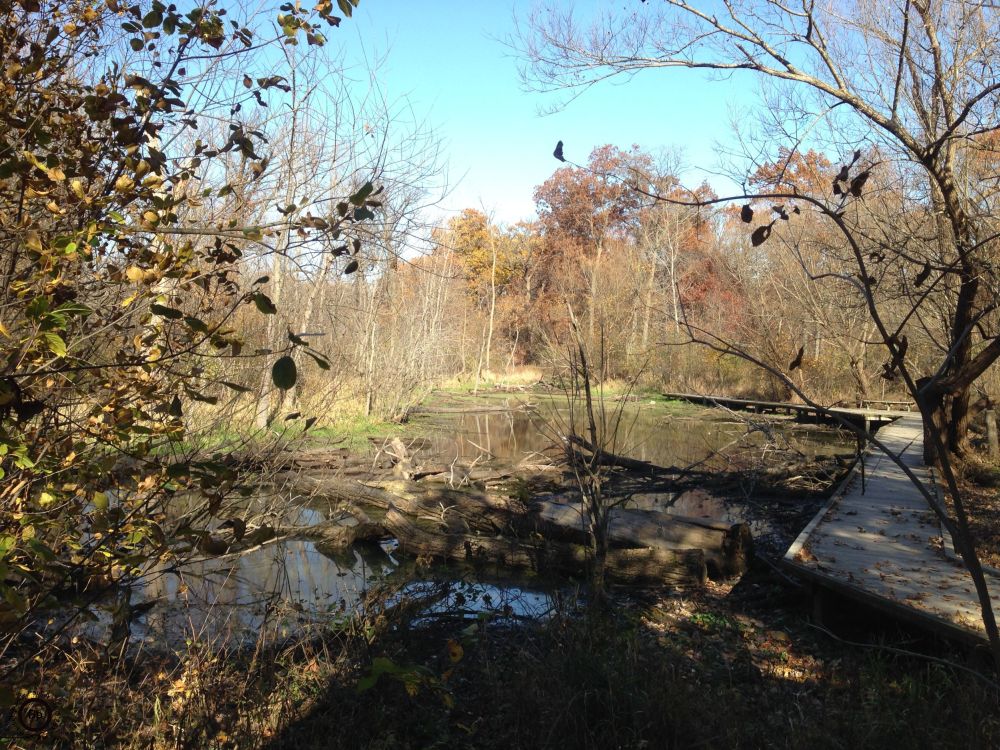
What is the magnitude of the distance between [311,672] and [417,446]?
11.2 meters

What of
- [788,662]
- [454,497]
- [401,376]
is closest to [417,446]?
[401,376]

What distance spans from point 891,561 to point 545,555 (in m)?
3.21

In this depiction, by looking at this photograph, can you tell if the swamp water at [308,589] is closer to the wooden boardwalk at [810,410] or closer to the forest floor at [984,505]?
the forest floor at [984,505]

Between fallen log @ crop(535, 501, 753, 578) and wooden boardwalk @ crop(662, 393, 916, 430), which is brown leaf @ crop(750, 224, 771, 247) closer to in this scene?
fallen log @ crop(535, 501, 753, 578)

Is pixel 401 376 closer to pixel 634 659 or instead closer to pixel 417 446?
pixel 417 446

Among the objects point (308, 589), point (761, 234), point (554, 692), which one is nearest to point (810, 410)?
point (308, 589)

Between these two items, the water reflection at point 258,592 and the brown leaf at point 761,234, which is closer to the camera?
the brown leaf at point 761,234

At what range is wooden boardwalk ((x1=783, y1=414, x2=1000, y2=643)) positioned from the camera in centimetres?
505

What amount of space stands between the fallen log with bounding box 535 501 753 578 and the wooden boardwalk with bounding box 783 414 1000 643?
733mm

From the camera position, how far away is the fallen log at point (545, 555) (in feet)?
23.9

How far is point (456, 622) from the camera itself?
248 inches

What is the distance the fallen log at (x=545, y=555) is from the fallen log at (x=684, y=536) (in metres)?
0.31

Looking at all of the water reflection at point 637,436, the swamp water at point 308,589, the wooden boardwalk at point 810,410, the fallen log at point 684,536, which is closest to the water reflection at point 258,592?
the swamp water at point 308,589

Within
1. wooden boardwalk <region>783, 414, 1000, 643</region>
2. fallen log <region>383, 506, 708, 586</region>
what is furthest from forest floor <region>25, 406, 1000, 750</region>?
fallen log <region>383, 506, 708, 586</region>
